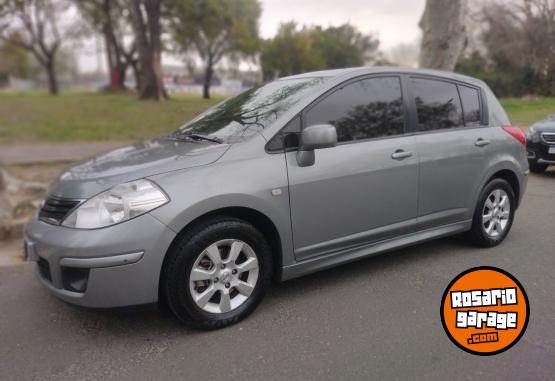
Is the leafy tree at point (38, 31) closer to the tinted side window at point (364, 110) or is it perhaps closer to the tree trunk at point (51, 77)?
the tree trunk at point (51, 77)

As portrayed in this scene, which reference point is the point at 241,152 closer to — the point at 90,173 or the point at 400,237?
the point at 90,173

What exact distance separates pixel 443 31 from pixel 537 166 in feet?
13.7

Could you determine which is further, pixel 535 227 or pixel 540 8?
pixel 540 8

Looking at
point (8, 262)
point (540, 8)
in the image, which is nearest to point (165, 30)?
point (540, 8)

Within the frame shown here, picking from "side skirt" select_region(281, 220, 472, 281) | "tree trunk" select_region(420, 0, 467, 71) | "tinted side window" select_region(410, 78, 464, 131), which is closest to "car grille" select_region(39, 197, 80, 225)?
"side skirt" select_region(281, 220, 472, 281)

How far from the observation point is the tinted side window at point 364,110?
128 inches

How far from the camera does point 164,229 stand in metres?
2.51

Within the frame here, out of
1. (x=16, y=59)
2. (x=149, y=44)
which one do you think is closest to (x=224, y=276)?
(x=149, y=44)

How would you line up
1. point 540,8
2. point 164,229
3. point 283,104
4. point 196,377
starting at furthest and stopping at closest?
point 540,8 → point 283,104 → point 164,229 → point 196,377

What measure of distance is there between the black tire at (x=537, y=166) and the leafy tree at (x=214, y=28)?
62.4 feet

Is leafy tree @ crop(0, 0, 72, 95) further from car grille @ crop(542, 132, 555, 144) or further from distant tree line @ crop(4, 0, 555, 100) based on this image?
car grille @ crop(542, 132, 555, 144)

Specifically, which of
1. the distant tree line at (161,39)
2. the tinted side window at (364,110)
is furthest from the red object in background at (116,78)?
the tinted side window at (364,110)

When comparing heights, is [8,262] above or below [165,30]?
below

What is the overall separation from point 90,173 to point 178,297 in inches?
39.0
